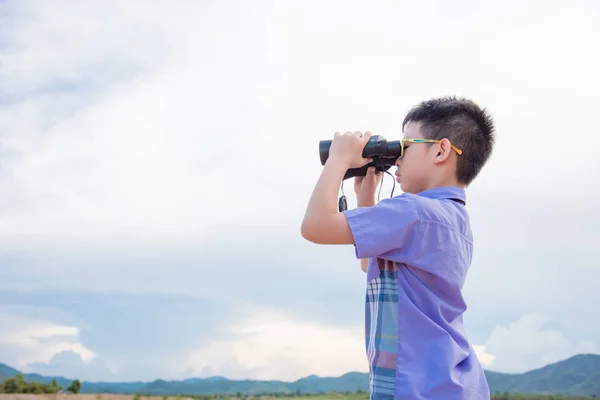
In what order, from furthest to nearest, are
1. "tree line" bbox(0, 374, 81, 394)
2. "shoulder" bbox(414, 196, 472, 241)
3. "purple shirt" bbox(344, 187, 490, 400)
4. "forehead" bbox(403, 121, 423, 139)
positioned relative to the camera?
"tree line" bbox(0, 374, 81, 394) → "forehead" bbox(403, 121, 423, 139) → "shoulder" bbox(414, 196, 472, 241) → "purple shirt" bbox(344, 187, 490, 400)

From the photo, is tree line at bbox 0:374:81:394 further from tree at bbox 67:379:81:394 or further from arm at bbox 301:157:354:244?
arm at bbox 301:157:354:244

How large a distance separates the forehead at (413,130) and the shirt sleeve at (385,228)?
1.18 ft

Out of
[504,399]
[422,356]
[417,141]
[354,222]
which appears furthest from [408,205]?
[504,399]

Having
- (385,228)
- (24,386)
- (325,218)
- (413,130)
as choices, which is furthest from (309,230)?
(24,386)

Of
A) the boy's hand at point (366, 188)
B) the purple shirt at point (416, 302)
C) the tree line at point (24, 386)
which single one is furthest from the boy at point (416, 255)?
the tree line at point (24, 386)

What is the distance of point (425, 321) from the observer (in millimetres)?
2051

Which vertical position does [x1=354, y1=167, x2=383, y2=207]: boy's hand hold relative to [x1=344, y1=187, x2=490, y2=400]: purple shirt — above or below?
above

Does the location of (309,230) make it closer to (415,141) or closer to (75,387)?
(415,141)

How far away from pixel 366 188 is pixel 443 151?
0.47 metres

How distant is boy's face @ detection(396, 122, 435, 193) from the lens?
2.31 m

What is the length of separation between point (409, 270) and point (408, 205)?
22cm

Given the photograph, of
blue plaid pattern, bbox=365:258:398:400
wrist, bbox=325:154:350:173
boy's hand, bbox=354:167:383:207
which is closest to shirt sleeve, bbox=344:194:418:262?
blue plaid pattern, bbox=365:258:398:400

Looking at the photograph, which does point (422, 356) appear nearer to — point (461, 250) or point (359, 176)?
point (461, 250)

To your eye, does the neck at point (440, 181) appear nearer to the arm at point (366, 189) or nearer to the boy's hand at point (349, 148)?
the boy's hand at point (349, 148)
